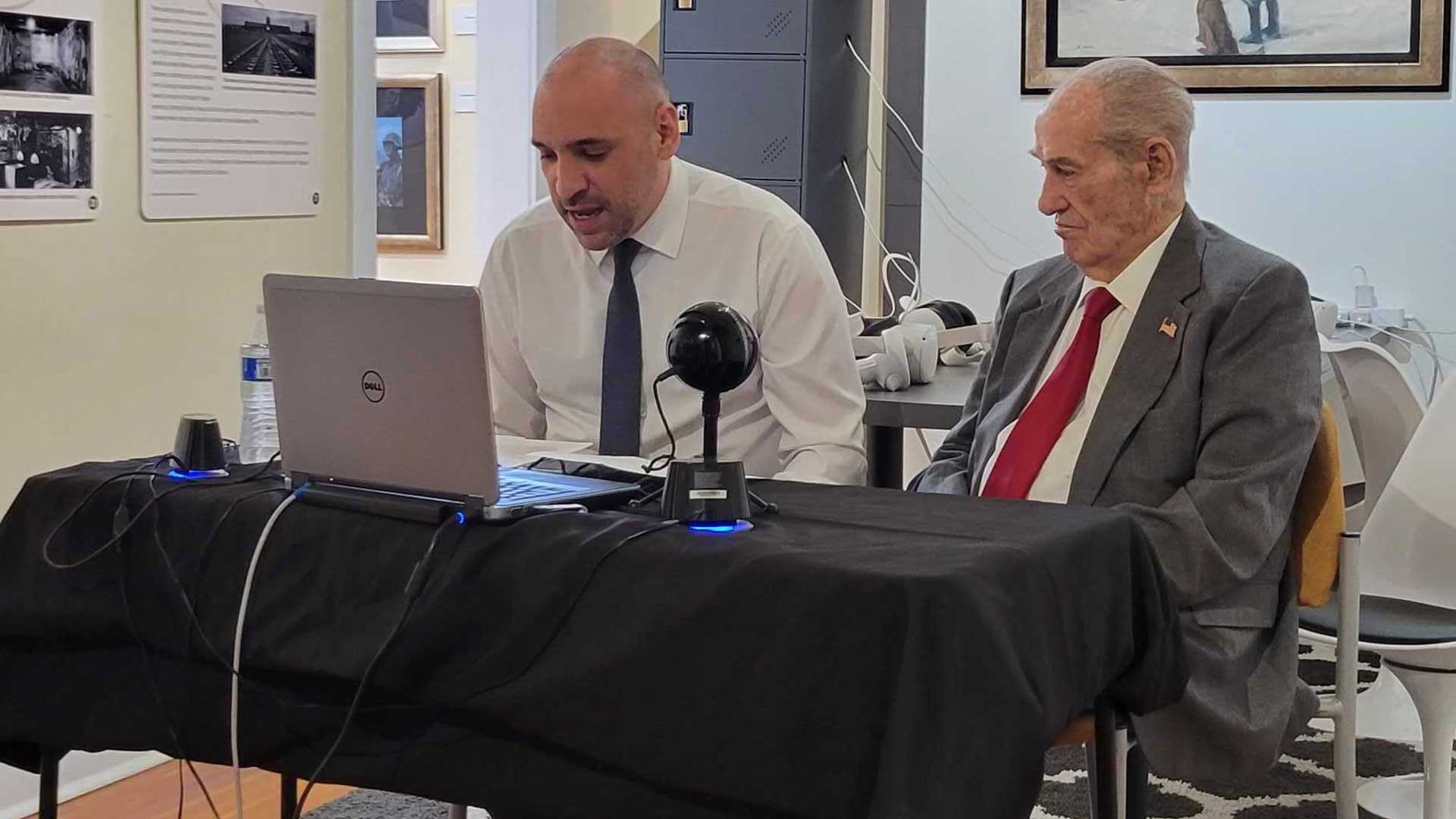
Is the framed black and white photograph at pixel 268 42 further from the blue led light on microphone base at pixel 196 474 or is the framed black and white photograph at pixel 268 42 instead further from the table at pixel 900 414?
the blue led light on microphone base at pixel 196 474

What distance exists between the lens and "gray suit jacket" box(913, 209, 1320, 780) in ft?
6.66

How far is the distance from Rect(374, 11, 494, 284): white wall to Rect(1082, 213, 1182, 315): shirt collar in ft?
15.5

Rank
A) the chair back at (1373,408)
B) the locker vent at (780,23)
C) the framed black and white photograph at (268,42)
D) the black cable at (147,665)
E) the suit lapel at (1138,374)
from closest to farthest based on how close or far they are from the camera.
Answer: the black cable at (147,665) → the suit lapel at (1138,374) → the chair back at (1373,408) → the framed black and white photograph at (268,42) → the locker vent at (780,23)

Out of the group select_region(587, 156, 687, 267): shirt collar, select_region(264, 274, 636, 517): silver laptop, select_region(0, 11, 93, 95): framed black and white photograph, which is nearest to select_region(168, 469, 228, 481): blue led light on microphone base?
select_region(264, 274, 636, 517): silver laptop

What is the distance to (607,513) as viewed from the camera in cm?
160

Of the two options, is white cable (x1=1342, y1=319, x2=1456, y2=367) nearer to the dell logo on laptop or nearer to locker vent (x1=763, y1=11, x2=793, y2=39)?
locker vent (x1=763, y1=11, x2=793, y2=39)

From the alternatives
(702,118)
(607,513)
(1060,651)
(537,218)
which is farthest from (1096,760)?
(702,118)

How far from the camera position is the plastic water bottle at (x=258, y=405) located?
2094mm

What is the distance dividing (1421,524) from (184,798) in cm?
220

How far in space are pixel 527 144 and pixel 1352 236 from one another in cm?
242

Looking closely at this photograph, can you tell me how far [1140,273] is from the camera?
225cm

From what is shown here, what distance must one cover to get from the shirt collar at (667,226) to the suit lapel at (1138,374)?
63 cm

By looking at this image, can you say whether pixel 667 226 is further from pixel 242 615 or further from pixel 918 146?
pixel 918 146

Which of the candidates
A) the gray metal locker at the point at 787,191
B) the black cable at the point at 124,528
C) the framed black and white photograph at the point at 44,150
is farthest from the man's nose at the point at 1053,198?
the gray metal locker at the point at 787,191
